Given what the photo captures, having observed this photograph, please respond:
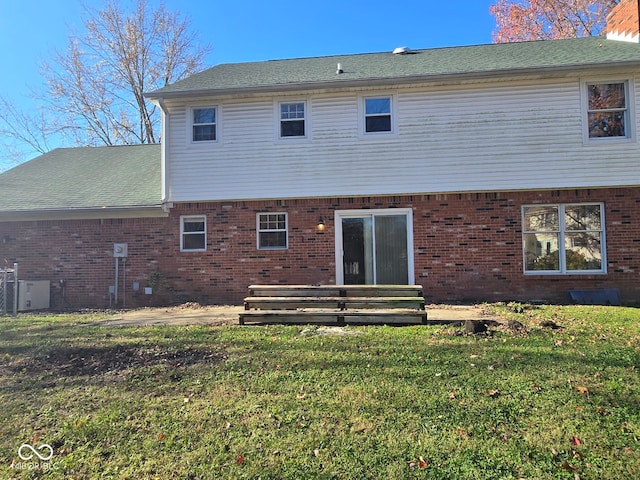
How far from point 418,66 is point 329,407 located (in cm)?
982

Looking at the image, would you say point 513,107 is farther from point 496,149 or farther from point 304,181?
point 304,181

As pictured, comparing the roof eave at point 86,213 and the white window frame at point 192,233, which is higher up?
the roof eave at point 86,213

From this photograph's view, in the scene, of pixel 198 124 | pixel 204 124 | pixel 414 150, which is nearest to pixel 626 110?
pixel 414 150

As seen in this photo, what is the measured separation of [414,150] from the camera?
10.5 meters

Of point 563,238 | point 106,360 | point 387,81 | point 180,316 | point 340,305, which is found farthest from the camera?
point 563,238

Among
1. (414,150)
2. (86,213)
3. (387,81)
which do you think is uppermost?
(387,81)

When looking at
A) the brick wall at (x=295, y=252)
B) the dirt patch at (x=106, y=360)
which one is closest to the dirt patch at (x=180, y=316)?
the brick wall at (x=295, y=252)

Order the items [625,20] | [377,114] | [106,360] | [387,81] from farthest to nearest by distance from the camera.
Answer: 1. [625,20]
2. [377,114]
3. [387,81]
4. [106,360]

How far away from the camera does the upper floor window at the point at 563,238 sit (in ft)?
33.8

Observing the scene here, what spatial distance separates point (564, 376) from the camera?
4535mm

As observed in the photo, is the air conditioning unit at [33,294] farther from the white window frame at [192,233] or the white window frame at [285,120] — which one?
the white window frame at [285,120]

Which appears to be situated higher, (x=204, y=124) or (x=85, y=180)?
(x=204, y=124)

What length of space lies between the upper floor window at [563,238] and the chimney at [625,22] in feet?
16.6

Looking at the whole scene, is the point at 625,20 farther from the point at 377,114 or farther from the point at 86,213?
the point at 86,213
